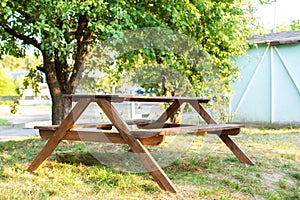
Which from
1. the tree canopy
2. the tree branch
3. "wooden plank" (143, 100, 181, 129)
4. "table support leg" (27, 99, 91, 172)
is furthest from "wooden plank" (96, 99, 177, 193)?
the tree branch

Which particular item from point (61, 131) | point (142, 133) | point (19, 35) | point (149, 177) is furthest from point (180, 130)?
point (19, 35)

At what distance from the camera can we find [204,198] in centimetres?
280

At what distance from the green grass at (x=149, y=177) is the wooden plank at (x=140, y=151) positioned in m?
0.09

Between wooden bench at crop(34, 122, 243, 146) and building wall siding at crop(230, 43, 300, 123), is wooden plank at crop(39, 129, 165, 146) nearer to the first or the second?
wooden bench at crop(34, 122, 243, 146)

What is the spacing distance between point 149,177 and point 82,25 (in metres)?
2.96

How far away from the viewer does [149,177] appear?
3.34m

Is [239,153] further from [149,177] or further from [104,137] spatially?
[104,137]

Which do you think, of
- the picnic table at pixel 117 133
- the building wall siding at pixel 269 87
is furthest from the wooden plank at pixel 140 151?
the building wall siding at pixel 269 87

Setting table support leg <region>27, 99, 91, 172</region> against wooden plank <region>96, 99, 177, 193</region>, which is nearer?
wooden plank <region>96, 99, 177, 193</region>

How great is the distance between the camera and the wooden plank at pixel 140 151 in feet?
9.48

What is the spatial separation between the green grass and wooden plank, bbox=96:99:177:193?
0.30 ft

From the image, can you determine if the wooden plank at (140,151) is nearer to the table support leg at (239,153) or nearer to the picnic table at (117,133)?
the picnic table at (117,133)

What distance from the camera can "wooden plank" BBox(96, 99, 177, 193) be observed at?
9.48 feet

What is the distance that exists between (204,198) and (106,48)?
325 cm
